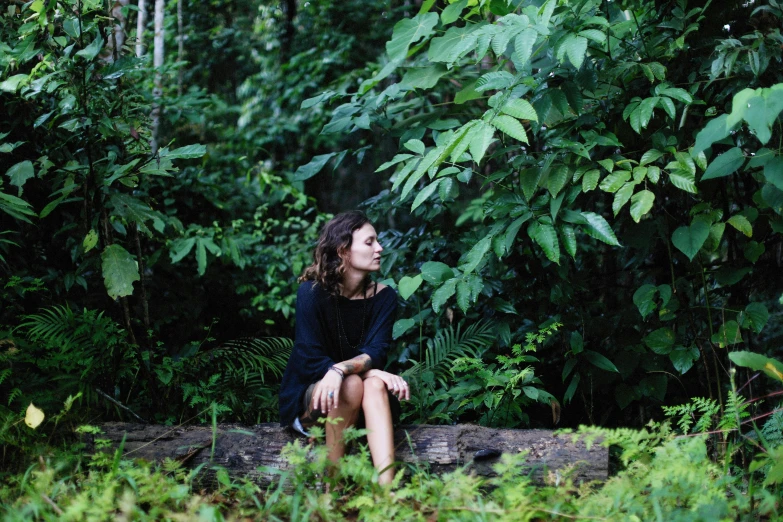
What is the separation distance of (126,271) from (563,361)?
252cm

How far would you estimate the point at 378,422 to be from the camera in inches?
115

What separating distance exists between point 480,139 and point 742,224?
1.35 meters

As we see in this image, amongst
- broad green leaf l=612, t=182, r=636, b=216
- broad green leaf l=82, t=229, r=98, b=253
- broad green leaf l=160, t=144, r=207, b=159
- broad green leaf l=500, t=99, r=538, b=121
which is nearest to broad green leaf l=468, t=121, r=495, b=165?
broad green leaf l=500, t=99, r=538, b=121

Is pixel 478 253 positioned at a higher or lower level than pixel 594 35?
lower

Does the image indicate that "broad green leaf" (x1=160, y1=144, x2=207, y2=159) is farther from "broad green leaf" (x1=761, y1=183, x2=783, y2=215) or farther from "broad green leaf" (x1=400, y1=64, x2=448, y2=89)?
"broad green leaf" (x1=761, y1=183, x2=783, y2=215)

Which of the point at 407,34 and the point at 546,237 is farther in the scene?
the point at 407,34

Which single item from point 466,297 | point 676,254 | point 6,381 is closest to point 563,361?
point 676,254

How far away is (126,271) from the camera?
330 centimetres

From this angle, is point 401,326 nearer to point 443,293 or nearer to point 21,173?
point 443,293

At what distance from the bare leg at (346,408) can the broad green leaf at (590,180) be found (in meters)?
1.29

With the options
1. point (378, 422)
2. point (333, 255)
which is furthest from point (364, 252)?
point (378, 422)

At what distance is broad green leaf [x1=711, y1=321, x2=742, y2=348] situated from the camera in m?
3.17

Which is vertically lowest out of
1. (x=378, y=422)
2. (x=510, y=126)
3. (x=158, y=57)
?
(x=378, y=422)

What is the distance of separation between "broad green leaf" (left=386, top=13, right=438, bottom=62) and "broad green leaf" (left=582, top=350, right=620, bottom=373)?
1.78 meters
